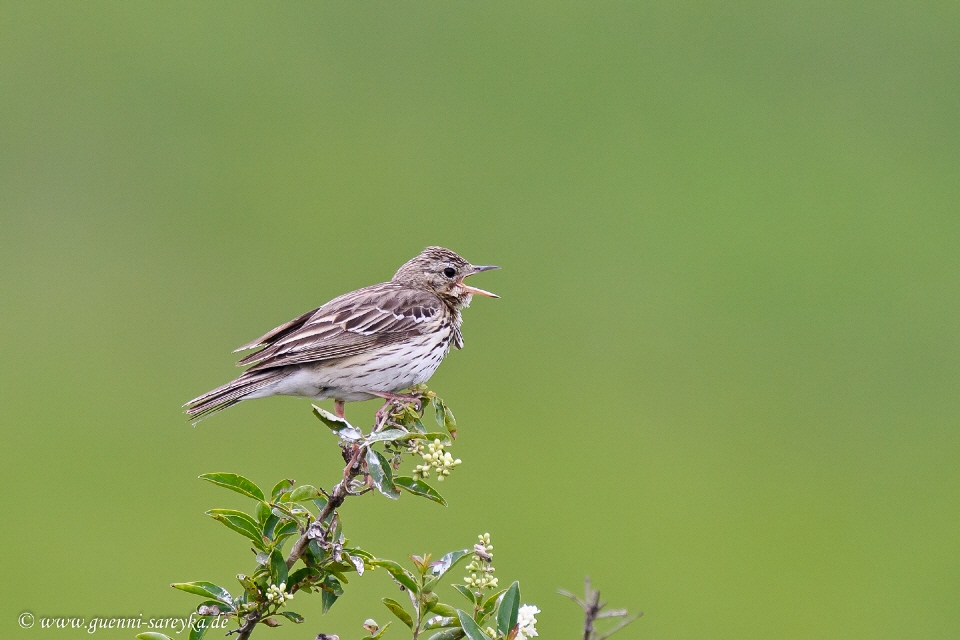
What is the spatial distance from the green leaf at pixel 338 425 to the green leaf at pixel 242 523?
405mm

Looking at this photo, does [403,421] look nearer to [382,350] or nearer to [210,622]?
[210,622]

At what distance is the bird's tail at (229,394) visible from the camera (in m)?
5.91

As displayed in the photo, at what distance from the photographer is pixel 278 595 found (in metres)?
3.59

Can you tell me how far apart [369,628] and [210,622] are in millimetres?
512

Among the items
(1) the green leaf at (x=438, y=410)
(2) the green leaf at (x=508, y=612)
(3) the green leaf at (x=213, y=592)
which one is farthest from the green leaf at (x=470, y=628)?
(1) the green leaf at (x=438, y=410)

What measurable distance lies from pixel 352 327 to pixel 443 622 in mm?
3406

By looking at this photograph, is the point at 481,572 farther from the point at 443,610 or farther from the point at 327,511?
the point at 327,511

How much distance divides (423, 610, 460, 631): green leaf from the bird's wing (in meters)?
2.84

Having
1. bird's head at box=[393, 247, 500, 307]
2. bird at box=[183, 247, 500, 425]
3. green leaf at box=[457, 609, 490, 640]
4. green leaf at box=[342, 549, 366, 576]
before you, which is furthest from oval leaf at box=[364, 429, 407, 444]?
bird's head at box=[393, 247, 500, 307]

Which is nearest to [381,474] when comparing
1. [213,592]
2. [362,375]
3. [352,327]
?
[213,592]

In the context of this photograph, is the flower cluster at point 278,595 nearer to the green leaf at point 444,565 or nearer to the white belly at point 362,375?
the green leaf at point 444,565

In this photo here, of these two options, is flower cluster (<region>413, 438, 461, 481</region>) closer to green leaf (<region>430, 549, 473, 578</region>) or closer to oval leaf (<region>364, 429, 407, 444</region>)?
oval leaf (<region>364, 429, 407, 444</region>)

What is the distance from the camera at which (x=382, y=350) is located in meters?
6.84

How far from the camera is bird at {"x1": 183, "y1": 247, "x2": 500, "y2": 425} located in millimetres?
6426
